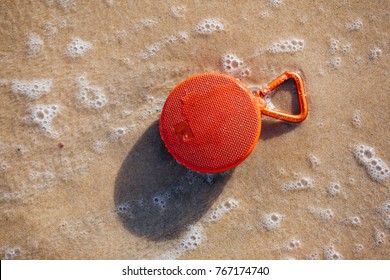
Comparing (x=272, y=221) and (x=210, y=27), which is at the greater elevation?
(x=210, y=27)

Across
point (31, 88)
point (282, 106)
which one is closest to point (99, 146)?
point (31, 88)

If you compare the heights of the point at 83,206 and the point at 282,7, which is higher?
the point at 282,7

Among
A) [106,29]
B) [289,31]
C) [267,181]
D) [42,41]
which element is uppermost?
[289,31]

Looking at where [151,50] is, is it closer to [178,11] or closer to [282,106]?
[178,11]

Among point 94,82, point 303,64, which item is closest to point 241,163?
point 303,64

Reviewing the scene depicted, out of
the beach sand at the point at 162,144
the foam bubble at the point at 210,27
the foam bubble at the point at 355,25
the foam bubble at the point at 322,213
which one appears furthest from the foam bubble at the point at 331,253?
the foam bubble at the point at 210,27

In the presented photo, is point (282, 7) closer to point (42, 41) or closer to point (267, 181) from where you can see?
point (267, 181)
